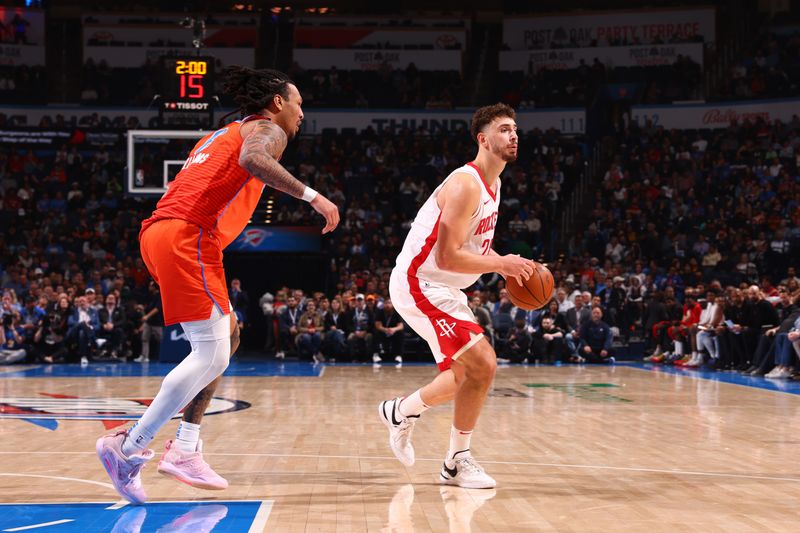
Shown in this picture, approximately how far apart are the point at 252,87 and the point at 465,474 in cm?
235

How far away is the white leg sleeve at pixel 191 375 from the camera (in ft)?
15.3

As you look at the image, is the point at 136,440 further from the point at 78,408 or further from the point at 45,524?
the point at 78,408

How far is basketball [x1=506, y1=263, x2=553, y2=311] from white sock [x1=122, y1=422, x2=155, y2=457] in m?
2.20

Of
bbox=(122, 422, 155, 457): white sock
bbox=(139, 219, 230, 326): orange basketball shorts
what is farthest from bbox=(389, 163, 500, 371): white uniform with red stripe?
bbox=(122, 422, 155, 457): white sock

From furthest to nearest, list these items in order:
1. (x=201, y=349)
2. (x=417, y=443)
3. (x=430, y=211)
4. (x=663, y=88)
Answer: (x=663, y=88)
(x=417, y=443)
(x=430, y=211)
(x=201, y=349)

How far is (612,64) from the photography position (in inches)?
1126

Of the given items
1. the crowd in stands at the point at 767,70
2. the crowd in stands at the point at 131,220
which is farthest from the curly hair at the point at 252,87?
the crowd in stands at the point at 767,70

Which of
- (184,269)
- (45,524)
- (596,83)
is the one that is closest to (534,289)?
(184,269)

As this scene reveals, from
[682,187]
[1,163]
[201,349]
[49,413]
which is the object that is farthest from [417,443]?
[1,163]

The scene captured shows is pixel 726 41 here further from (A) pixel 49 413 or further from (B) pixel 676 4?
(A) pixel 49 413

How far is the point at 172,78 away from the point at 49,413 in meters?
9.42

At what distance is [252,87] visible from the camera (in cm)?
494

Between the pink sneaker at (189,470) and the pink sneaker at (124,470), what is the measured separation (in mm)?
154

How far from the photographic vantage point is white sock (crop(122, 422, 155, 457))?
4.66 meters
